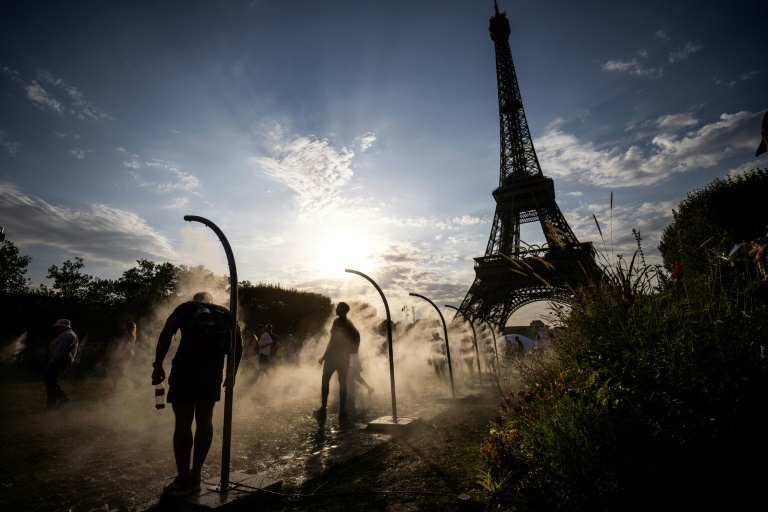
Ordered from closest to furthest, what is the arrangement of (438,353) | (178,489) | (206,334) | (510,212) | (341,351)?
(178,489) → (206,334) → (341,351) → (438,353) → (510,212)

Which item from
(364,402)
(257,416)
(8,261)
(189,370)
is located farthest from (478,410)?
(8,261)

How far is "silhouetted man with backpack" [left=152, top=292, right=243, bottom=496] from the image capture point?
3.32 metres

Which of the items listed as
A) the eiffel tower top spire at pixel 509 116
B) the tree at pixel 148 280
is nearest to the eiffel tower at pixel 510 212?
the eiffel tower top spire at pixel 509 116

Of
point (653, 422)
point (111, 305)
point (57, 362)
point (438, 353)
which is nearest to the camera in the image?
point (653, 422)

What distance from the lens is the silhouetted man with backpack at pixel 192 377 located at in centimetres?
332

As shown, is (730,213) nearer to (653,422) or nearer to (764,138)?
(764,138)

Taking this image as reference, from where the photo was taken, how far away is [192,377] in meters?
3.45

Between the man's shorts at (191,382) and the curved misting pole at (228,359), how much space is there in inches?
6.1

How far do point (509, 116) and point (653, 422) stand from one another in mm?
42444

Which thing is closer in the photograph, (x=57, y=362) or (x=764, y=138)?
(x=764, y=138)

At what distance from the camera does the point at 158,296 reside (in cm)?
4556

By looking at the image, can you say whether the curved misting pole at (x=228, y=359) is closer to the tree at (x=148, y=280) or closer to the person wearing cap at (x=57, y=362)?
the person wearing cap at (x=57, y=362)

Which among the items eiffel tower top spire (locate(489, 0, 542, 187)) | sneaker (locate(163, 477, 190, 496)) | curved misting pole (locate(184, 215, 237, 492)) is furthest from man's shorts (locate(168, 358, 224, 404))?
eiffel tower top spire (locate(489, 0, 542, 187))

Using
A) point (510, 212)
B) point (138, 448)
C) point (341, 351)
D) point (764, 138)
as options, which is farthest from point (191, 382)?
point (510, 212)
